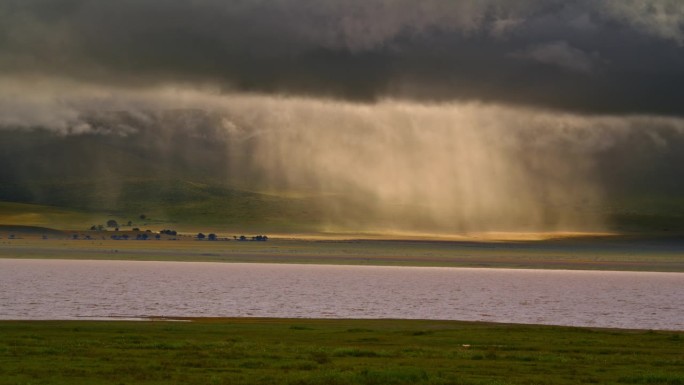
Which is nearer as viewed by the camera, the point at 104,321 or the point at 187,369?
the point at 187,369

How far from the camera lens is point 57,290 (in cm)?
14338

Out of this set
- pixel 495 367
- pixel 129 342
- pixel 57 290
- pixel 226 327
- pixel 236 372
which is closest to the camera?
pixel 236 372

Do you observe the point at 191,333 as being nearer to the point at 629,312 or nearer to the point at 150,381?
the point at 150,381

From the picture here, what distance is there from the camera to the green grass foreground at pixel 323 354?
45.7 metres

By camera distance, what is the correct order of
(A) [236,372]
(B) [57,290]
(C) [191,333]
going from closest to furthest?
1. (A) [236,372]
2. (C) [191,333]
3. (B) [57,290]

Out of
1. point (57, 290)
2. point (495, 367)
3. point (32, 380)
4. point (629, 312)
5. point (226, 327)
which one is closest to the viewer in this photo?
point (32, 380)

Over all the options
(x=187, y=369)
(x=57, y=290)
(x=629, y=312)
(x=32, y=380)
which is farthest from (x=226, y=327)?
(x=57, y=290)

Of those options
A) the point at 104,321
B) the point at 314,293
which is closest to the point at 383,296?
the point at 314,293

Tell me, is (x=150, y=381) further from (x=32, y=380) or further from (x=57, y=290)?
(x=57, y=290)

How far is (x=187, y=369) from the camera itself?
47844 mm

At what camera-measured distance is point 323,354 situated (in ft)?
186

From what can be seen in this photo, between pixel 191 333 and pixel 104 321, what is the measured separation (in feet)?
47.4

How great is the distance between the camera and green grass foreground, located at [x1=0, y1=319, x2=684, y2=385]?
45688mm

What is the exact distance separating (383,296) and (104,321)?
259ft
